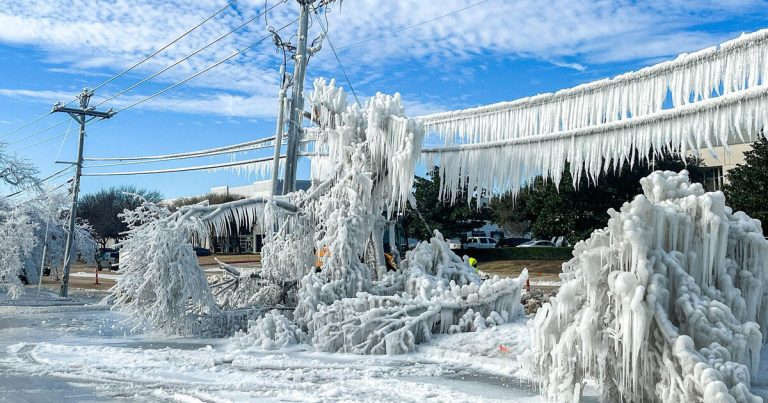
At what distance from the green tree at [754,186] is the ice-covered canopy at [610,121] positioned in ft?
63.8

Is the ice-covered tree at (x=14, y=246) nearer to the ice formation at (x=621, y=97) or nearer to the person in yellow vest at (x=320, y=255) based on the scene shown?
the person in yellow vest at (x=320, y=255)

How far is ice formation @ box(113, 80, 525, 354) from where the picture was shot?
11461 millimetres

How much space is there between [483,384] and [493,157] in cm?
472

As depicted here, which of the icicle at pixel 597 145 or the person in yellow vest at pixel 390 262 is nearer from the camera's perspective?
the icicle at pixel 597 145

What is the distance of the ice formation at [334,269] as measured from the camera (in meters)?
11.5

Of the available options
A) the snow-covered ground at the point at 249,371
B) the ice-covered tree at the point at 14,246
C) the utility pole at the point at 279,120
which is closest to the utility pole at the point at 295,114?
the utility pole at the point at 279,120

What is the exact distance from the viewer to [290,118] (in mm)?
15719

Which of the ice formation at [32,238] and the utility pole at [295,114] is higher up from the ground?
the utility pole at [295,114]

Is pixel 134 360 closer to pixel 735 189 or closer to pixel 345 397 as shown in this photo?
pixel 345 397

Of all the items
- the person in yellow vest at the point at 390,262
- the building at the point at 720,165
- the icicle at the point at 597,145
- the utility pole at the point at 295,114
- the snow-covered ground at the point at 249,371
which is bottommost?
the snow-covered ground at the point at 249,371

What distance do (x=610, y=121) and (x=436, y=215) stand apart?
121ft

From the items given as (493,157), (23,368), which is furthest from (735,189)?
(23,368)

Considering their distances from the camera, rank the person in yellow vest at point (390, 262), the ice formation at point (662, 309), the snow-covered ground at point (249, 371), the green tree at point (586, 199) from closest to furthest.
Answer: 1. the ice formation at point (662, 309)
2. the snow-covered ground at point (249, 371)
3. the person in yellow vest at point (390, 262)
4. the green tree at point (586, 199)

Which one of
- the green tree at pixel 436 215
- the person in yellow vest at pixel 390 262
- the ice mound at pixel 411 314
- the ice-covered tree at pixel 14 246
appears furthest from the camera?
the green tree at pixel 436 215
